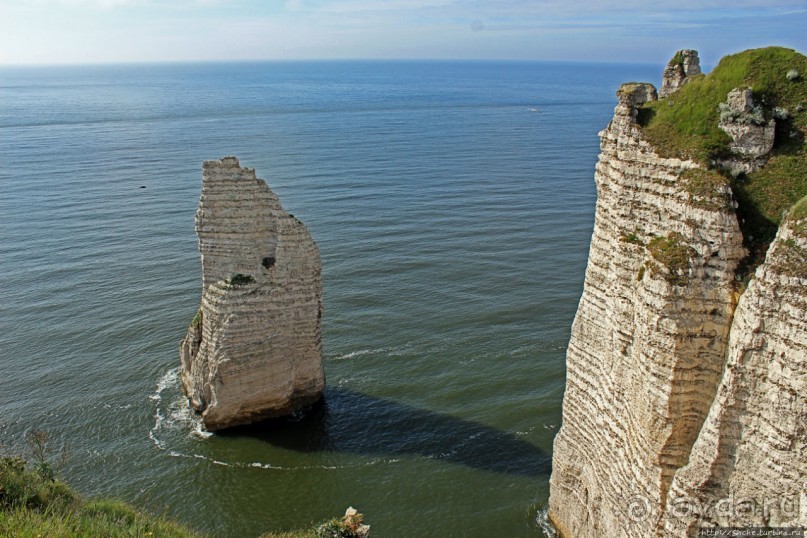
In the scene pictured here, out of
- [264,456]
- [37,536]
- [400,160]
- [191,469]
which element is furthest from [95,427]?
[400,160]

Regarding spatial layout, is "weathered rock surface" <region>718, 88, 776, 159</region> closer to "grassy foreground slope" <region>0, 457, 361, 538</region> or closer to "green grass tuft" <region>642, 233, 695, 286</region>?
"green grass tuft" <region>642, 233, 695, 286</region>

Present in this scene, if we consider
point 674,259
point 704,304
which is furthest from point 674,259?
point 704,304

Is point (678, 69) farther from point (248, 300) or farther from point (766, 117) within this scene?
point (248, 300)

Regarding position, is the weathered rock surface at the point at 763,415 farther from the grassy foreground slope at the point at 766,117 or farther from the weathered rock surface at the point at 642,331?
the grassy foreground slope at the point at 766,117

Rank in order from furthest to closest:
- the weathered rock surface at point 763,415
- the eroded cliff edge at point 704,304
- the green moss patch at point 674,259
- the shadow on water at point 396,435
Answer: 1. the shadow on water at point 396,435
2. the green moss patch at point 674,259
3. the eroded cliff edge at point 704,304
4. the weathered rock surface at point 763,415

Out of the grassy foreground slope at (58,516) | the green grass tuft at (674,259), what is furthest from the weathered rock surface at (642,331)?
the grassy foreground slope at (58,516)

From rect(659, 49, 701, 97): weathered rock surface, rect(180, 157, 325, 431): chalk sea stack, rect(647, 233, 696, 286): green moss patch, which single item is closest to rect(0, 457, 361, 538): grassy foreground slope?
rect(180, 157, 325, 431): chalk sea stack
